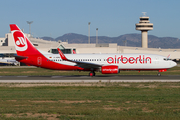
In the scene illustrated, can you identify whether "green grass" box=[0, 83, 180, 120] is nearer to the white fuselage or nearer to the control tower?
the white fuselage

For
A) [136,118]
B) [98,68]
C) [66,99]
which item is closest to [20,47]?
[98,68]

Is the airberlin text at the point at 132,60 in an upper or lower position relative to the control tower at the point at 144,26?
lower

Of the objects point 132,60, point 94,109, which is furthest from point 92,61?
point 94,109

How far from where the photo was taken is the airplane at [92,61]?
3997 cm

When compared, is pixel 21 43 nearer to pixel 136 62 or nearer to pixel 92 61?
pixel 92 61

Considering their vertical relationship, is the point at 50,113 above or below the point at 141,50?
below

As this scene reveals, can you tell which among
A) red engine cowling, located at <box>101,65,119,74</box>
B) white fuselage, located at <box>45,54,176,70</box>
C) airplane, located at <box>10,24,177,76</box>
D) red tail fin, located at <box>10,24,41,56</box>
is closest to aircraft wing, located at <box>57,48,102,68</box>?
airplane, located at <box>10,24,177,76</box>

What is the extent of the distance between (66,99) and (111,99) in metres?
3.32

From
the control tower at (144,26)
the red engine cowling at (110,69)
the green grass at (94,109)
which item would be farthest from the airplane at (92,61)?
the control tower at (144,26)

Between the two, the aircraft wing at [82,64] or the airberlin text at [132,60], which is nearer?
the aircraft wing at [82,64]

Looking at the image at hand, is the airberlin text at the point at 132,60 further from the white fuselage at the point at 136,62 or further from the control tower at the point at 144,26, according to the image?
the control tower at the point at 144,26

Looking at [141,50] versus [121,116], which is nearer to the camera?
[121,116]

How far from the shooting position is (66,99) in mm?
18812

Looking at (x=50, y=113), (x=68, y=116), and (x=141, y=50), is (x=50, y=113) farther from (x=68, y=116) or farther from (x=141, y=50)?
(x=141, y=50)
